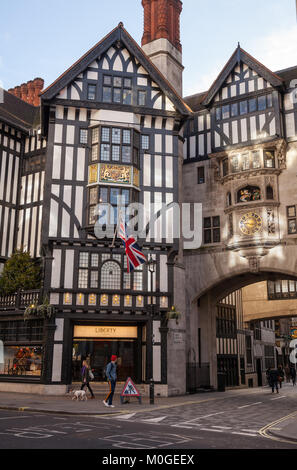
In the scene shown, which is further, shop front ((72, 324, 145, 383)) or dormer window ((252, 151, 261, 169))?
dormer window ((252, 151, 261, 169))

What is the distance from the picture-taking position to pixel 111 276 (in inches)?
994

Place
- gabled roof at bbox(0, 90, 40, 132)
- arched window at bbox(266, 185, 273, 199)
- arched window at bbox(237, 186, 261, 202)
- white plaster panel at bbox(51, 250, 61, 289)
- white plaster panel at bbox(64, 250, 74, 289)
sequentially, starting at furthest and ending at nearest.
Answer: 1. gabled roof at bbox(0, 90, 40, 132)
2. arched window at bbox(237, 186, 261, 202)
3. arched window at bbox(266, 185, 273, 199)
4. white plaster panel at bbox(64, 250, 74, 289)
5. white plaster panel at bbox(51, 250, 61, 289)

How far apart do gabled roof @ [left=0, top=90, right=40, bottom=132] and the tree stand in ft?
32.9

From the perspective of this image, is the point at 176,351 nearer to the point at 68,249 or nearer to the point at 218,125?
the point at 68,249

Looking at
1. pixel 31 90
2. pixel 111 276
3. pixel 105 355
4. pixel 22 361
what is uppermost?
pixel 31 90

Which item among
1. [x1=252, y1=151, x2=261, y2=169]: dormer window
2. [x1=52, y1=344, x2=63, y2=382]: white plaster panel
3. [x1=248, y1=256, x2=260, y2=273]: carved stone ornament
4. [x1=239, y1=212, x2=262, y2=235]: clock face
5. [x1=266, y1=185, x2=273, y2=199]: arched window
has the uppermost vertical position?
[x1=252, y1=151, x2=261, y2=169]: dormer window

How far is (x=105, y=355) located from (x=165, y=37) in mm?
23933

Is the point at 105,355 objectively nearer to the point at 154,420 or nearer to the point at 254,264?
the point at 254,264

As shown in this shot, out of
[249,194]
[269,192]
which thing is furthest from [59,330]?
[269,192]

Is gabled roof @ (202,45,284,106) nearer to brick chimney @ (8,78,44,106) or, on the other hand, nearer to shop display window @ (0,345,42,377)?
brick chimney @ (8,78,44,106)

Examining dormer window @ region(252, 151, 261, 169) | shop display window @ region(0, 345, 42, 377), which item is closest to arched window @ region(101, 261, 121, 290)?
→ shop display window @ region(0, 345, 42, 377)

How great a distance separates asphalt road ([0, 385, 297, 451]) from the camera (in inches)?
363

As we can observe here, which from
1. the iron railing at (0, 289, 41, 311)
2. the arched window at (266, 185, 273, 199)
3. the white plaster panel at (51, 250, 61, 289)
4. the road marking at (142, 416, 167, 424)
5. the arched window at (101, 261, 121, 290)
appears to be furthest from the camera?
the arched window at (266, 185, 273, 199)

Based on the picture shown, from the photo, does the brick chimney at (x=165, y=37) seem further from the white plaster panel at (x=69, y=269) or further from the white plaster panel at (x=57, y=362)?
the white plaster panel at (x=57, y=362)
